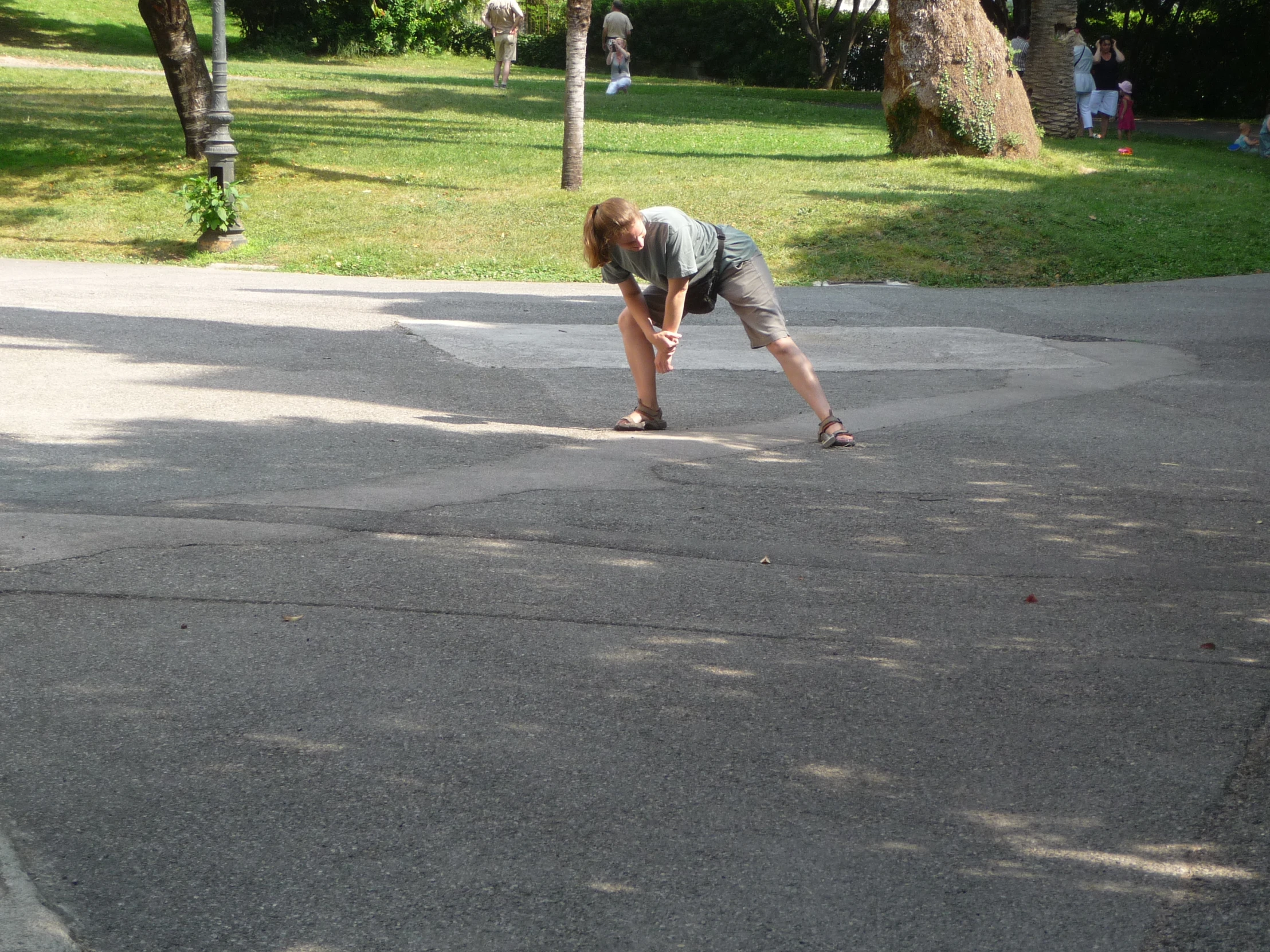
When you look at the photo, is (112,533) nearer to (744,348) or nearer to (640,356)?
(640,356)

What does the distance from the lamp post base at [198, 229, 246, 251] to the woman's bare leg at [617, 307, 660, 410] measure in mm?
8454

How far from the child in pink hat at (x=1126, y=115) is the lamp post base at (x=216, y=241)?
18.5 metres

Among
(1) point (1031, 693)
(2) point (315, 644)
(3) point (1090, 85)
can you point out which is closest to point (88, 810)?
(2) point (315, 644)

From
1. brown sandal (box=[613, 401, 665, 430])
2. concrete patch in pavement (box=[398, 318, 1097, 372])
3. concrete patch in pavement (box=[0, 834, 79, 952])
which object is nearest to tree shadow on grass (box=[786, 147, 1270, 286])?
concrete patch in pavement (box=[398, 318, 1097, 372])

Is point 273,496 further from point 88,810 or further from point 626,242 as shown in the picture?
point 88,810

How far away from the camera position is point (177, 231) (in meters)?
15.6

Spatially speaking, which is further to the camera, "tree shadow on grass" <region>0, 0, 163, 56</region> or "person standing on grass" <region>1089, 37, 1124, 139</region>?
"tree shadow on grass" <region>0, 0, 163, 56</region>

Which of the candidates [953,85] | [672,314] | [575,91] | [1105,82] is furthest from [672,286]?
[1105,82]

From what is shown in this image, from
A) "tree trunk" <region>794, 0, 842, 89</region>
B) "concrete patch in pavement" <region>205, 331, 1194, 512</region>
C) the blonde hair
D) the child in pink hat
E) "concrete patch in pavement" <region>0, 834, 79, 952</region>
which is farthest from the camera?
"tree trunk" <region>794, 0, 842, 89</region>

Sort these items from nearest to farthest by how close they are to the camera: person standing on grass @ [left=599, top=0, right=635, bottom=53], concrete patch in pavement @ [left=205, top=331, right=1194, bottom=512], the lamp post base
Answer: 1. concrete patch in pavement @ [left=205, top=331, right=1194, bottom=512]
2. the lamp post base
3. person standing on grass @ [left=599, top=0, right=635, bottom=53]

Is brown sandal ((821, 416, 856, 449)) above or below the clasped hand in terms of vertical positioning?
below

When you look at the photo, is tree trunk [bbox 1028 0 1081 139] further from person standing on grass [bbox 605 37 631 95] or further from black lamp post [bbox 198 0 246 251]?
black lamp post [bbox 198 0 246 251]

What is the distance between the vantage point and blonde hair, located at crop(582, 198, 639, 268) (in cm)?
668

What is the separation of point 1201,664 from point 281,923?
3107 mm
